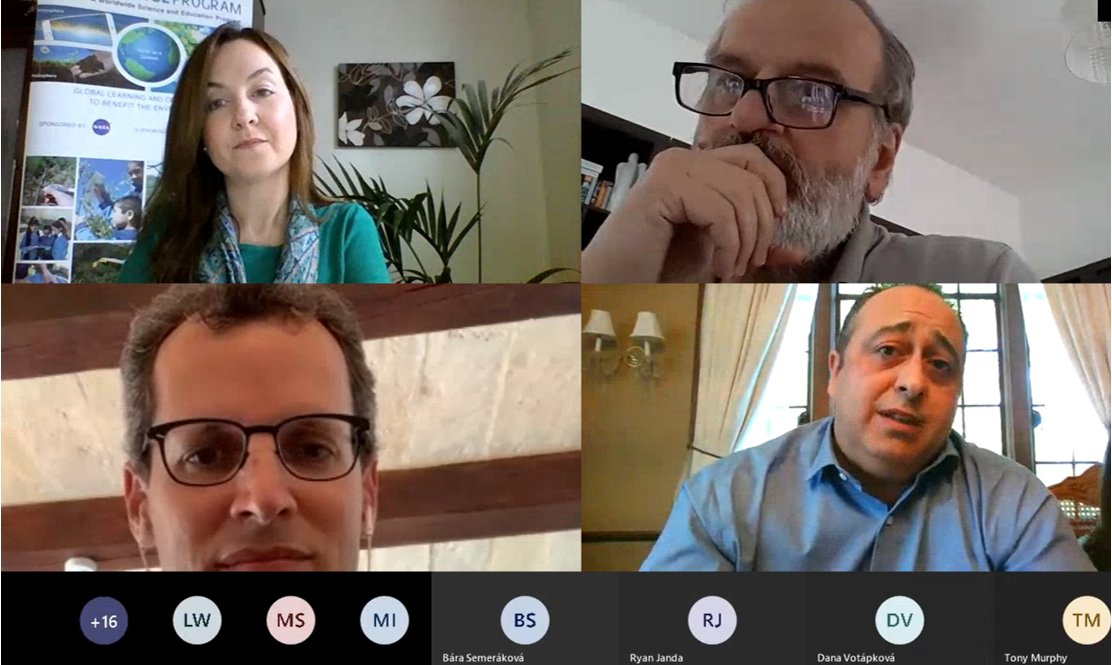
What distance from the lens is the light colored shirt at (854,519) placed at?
4.09 feet

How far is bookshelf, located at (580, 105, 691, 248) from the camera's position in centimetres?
130

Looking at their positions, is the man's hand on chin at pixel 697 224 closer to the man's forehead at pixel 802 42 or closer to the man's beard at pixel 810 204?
the man's beard at pixel 810 204

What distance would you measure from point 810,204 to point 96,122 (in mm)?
1102

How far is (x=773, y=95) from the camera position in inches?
51.2

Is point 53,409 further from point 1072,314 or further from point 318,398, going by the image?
point 1072,314

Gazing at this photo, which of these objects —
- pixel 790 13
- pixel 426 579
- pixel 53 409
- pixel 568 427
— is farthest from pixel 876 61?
pixel 53 409

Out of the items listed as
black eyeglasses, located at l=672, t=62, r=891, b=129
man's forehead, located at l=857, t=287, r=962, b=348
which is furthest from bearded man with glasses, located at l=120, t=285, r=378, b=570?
man's forehead, located at l=857, t=287, r=962, b=348

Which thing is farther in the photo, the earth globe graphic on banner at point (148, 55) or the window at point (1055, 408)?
the earth globe graphic on banner at point (148, 55)

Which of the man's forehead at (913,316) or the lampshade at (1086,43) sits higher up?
the lampshade at (1086,43)

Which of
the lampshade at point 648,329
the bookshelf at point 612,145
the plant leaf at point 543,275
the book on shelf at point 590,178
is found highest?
the bookshelf at point 612,145

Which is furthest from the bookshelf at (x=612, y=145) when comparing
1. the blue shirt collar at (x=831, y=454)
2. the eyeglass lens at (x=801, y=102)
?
the blue shirt collar at (x=831, y=454)

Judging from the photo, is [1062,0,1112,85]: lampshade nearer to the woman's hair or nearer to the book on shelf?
the book on shelf

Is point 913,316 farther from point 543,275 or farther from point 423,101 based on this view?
point 423,101

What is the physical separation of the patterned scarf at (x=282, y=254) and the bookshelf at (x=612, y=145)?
16.5 inches
